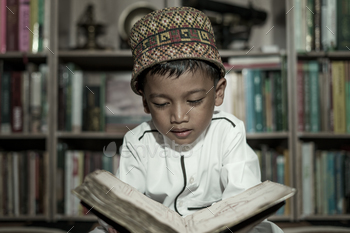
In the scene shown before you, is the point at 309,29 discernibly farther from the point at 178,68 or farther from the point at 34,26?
the point at 34,26

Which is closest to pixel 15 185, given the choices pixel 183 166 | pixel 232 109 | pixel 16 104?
pixel 16 104

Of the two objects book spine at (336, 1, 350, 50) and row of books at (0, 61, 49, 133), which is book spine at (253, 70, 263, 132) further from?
row of books at (0, 61, 49, 133)

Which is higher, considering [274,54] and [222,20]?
[222,20]

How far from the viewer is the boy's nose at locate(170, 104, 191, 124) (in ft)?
2.04

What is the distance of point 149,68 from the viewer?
671mm

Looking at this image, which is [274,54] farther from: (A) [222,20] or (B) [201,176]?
(B) [201,176]

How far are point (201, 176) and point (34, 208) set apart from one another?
3.26 ft

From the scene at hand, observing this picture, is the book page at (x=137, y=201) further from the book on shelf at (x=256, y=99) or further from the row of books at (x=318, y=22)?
the row of books at (x=318, y=22)

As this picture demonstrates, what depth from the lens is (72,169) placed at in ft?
4.62

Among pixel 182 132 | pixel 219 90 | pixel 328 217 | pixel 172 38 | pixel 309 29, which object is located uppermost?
pixel 309 29

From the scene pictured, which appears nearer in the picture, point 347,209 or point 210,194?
point 210,194

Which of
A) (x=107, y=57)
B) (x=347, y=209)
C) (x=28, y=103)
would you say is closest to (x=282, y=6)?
(x=107, y=57)

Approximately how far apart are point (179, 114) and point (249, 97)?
2.79 feet

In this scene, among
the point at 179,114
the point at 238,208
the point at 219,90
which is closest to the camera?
the point at 238,208
